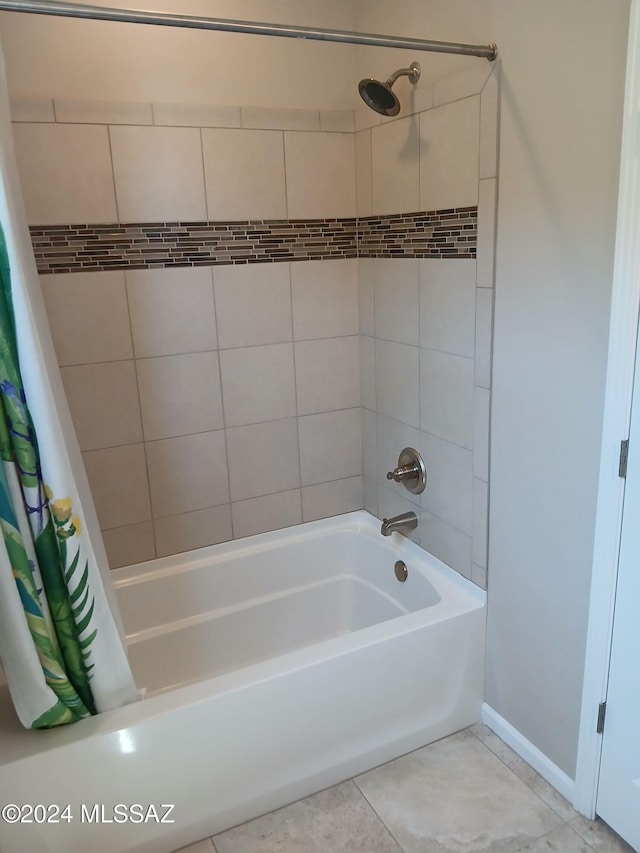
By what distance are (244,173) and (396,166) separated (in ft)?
1.71

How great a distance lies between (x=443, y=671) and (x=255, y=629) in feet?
2.57

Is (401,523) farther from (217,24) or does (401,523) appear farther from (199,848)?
(217,24)

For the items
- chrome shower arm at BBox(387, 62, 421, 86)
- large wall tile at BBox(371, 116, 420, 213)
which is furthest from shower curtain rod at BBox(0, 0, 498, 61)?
large wall tile at BBox(371, 116, 420, 213)

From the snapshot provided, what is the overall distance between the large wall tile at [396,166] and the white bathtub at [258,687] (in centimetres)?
120

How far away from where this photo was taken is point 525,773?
1.93 m

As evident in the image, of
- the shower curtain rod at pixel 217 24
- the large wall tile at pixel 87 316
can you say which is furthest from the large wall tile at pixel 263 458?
the shower curtain rod at pixel 217 24

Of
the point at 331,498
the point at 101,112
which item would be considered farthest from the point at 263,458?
the point at 101,112

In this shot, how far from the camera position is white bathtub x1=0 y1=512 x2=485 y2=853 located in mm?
1616

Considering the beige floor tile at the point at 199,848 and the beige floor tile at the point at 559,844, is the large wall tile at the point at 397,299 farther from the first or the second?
the beige floor tile at the point at 199,848

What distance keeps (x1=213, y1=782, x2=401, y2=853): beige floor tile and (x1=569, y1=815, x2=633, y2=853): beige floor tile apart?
19.3 inches

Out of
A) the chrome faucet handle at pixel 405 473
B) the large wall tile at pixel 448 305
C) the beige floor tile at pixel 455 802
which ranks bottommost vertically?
the beige floor tile at pixel 455 802

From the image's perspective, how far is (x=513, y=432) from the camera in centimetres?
183

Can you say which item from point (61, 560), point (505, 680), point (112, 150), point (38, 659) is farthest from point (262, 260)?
point (505, 680)

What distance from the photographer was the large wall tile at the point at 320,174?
2324 millimetres
